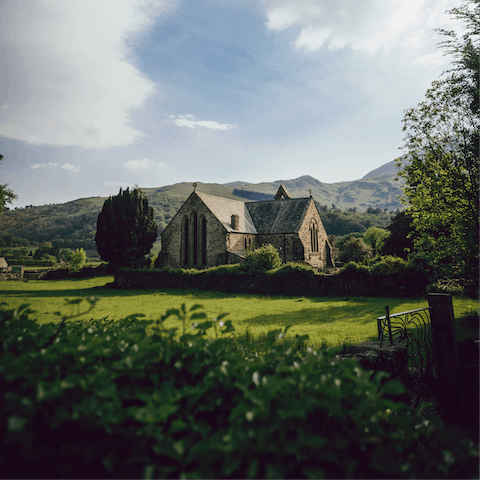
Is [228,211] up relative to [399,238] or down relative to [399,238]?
up

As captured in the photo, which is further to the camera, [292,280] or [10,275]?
[10,275]

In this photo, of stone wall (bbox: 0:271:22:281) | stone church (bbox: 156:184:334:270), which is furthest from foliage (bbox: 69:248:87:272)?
stone church (bbox: 156:184:334:270)

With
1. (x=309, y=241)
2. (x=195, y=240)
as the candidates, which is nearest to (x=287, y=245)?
(x=309, y=241)

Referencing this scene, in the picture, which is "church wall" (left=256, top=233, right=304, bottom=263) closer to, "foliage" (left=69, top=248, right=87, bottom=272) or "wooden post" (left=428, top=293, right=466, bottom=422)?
"foliage" (left=69, top=248, right=87, bottom=272)

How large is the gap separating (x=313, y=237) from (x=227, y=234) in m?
11.6

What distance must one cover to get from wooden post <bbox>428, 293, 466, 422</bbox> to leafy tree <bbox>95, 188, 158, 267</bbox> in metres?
32.4

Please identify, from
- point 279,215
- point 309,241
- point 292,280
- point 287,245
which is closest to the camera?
point 292,280

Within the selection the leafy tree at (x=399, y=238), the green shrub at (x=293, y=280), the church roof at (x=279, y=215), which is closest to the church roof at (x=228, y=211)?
the church roof at (x=279, y=215)

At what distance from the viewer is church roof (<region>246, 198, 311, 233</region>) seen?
35.0 m

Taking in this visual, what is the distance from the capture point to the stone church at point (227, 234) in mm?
32438

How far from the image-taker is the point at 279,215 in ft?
121

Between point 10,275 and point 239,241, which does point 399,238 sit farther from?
point 10,275

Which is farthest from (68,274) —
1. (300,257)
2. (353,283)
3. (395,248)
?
(395,248)

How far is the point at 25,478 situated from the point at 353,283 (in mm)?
20300
